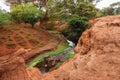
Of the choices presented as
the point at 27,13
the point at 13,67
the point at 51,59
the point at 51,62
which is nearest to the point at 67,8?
the point at 27,13

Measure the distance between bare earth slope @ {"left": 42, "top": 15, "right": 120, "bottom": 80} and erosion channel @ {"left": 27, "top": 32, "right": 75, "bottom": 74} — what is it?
1168cm

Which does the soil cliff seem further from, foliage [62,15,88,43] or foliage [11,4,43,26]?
foliage [11,4,43,26]

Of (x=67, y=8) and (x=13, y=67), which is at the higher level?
(x=13, y=67)

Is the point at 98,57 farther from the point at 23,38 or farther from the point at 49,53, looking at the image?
the point at 23,38

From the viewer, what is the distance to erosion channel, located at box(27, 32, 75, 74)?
15789mm

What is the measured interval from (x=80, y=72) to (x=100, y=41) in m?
0.50

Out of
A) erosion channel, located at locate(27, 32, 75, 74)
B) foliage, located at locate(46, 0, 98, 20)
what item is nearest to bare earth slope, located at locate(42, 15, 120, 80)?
erosion channel, located at locate(27, 32, 75, 74)

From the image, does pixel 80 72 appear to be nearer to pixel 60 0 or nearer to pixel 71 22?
pixel 71 22

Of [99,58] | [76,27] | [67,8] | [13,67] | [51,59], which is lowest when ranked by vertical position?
[51,59]

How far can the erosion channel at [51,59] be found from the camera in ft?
51.8

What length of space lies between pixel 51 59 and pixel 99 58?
1407cm

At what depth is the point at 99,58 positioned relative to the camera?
2.88m

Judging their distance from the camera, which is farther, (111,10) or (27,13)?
(111,10)

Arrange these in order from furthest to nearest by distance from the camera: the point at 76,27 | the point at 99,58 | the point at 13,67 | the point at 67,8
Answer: the point at 67,8 → the point at 76,27 → the point at 13,67 → the point at 99,58
